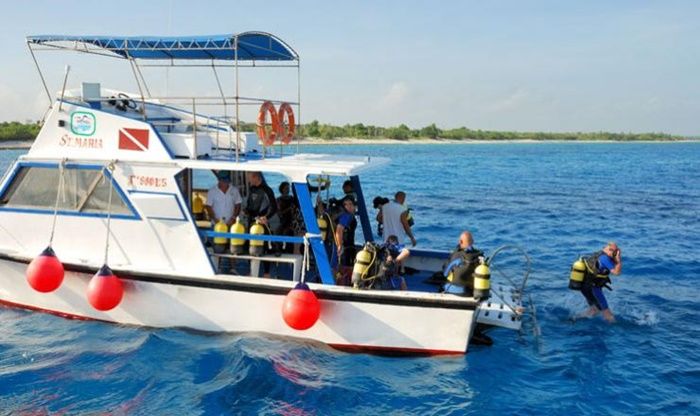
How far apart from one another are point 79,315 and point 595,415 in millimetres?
6381

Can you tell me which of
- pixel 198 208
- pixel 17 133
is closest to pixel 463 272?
pixel 198 208

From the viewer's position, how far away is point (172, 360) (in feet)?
24.4

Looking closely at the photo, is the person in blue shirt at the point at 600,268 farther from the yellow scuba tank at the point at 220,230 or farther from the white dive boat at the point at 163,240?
the yellow scuba tank at the point at 220,230

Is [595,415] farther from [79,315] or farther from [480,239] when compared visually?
[480,239]

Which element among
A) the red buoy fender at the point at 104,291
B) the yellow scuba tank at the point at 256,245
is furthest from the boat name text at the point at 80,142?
the yellow scuba tank at the point at 256,245

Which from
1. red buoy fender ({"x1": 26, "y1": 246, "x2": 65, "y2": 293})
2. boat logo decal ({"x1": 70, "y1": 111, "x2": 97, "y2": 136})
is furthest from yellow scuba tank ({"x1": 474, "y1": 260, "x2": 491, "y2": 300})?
boat logo decal ({"x1": 70, "y1": 111, "x2": 97, "y2": 136})

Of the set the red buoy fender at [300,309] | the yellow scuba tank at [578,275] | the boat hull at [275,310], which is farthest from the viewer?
the yellow scuba tank at [578,275]

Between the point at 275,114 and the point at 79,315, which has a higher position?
the point at 275,114

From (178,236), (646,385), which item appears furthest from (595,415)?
(178,236)

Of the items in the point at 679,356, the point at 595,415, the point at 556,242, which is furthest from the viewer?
the point at 556,242

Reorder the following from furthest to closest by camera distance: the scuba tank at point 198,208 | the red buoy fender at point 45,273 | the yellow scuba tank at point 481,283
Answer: the scuba tank at point 198,208, the red buoy fender at point 45,273, the yellow scuba tank at point 481,283

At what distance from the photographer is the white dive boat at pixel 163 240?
24.5 feet

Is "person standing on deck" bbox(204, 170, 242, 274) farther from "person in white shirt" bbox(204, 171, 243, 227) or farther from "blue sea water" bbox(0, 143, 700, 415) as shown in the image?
"blue sea water" bbox(0, 143, 700, 415)

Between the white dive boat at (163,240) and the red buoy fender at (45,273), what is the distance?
1.13ft
